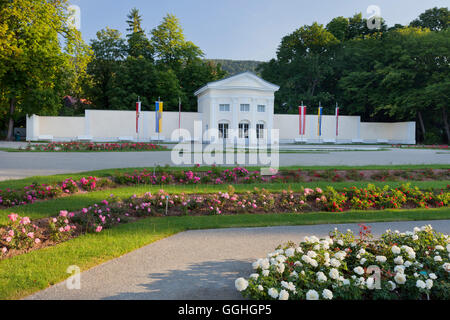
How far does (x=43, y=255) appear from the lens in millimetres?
4547

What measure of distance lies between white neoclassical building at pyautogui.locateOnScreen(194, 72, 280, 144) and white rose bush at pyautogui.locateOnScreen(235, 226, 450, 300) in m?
36.1

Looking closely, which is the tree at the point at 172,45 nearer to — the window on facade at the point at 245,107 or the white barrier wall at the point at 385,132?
the window on facade at the point at 245,107

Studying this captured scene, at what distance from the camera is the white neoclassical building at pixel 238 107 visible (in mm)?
40281

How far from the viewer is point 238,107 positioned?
40531mm

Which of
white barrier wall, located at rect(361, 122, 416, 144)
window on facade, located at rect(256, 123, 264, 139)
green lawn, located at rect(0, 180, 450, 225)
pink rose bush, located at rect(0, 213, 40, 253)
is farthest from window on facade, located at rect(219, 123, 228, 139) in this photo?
pink rose bush, located at rect(0, 213, 40, 253)

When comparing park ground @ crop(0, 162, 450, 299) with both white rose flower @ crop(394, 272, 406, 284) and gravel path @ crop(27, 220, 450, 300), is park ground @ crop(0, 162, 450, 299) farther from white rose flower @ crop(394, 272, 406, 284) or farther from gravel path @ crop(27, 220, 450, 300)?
white rose flower @ crop(394, 272, 406, 284)

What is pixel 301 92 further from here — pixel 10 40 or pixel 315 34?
pixel 10 40

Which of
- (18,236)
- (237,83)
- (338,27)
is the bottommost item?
(18,236)

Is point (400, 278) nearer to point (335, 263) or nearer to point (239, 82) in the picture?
point (335, 263)

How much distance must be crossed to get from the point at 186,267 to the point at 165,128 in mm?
38296

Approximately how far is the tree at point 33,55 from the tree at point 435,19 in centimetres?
4719

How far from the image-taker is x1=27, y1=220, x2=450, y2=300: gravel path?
3584 millimetres

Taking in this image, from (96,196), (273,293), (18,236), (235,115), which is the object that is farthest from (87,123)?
(273,293)

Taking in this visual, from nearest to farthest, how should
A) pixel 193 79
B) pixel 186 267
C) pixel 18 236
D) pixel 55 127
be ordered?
pixel 186 267 < pixel 18 236 < pixel 55 127 < pixel 193 79
